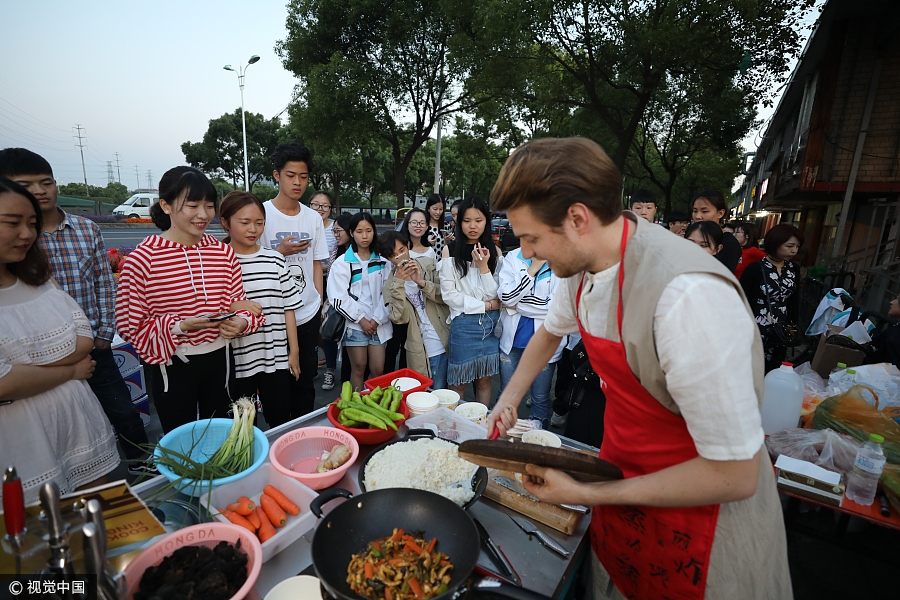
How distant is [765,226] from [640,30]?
104 feet

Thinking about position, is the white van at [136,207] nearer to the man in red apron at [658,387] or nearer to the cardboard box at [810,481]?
the man in red apron at [658,387]

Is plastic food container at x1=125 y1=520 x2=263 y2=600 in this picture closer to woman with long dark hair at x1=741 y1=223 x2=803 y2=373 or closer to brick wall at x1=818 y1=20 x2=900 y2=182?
woman with long dark hair at x1=741 y1=223 x2=803 y2=373

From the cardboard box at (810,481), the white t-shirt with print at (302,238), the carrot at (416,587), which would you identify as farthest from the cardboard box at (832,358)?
the white t-shirt with print at (302,238)

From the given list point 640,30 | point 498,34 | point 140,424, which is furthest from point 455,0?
point 140,424

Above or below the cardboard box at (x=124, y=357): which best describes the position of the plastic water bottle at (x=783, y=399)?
above

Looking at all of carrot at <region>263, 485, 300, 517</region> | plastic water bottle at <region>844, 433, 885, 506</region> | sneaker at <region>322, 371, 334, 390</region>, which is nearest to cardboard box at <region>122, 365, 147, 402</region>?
sneaker at <region>322, 371, 334, 390</region>

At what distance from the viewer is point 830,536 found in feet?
8.96

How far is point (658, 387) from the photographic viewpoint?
1164mm

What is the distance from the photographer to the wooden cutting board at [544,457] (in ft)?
3.88

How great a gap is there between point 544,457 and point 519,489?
0.65 m

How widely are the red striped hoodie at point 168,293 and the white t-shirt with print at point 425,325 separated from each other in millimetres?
1848

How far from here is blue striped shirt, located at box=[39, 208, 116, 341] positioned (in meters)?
3.02

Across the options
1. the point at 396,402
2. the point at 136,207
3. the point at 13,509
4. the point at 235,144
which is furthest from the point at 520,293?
the point at 235,144

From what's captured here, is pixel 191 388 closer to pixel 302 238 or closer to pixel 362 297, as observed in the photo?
pixel 302 238
